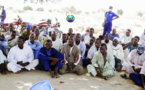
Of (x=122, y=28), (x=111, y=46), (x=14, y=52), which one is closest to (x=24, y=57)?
(x=14, y=52)

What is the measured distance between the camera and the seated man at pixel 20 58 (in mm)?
4836

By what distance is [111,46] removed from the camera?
568cm

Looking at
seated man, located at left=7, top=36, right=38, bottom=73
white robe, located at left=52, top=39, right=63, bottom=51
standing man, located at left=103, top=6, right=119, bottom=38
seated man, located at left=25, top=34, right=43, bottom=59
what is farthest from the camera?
standing man, located at left=103, top=6, right=119, bottom=38

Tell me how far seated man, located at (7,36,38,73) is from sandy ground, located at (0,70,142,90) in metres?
0.20

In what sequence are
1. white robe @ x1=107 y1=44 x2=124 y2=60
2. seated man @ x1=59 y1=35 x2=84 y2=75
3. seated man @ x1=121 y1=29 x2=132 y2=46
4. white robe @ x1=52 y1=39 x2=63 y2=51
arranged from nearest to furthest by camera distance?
seated man @ x1=59 y1=35 x2=84 y2=75, white robe @ x1=107 y1=44 x2=124 y2=60, white robe @ x1=52 y1=39 x2=63 y2=51, seated man @ x1=121 y1=29 x2=132 y2=46

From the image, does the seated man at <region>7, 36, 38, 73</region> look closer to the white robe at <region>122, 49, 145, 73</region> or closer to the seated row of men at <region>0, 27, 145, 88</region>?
the seated row of men at <region>0, 27, 145, 88</region>

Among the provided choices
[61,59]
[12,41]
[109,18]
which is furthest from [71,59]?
[109,18]

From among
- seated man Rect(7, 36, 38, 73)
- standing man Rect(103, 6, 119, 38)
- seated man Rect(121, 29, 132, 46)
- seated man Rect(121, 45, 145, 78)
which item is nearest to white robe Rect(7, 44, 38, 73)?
seated man Rect(7, 36, 38, 73)

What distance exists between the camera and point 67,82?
14.4ft

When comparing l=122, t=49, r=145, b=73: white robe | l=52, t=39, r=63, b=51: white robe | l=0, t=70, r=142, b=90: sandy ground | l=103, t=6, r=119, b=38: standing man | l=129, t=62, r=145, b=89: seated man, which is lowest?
l=0, t=70, r=142, b=90: sandy ground

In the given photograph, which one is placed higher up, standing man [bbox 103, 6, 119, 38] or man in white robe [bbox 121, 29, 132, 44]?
standing man [bbox 103, 6, 119, 38]

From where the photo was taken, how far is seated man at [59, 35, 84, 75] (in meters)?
4.98

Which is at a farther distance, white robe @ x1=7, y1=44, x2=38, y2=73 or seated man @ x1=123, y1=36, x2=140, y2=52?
seated man @ x1=123, y1=36, x2=140, y2=52

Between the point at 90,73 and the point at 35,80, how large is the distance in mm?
1665
